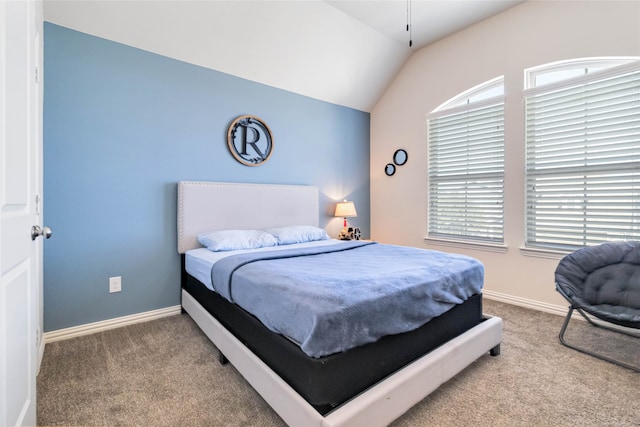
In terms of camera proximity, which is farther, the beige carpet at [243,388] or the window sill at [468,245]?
the window sill at [468,245]

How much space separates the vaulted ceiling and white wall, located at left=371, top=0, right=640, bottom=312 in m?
0.24

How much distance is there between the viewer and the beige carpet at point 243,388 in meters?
1.43

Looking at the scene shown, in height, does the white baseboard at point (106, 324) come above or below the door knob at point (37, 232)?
below

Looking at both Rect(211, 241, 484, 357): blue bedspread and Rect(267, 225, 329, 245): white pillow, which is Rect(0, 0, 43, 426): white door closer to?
Rect(211, 241, 484, 357): blue bedspread

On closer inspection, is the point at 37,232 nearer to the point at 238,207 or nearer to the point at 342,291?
the point at 342,291

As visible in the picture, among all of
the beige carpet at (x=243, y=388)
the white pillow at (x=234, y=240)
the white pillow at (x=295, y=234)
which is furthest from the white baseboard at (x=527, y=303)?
the white pillow at (x=234, y=240)

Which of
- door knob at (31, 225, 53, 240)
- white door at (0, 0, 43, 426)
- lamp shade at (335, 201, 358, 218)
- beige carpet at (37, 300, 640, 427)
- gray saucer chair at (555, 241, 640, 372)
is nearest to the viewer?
white door at (0, 0, 43, 426)

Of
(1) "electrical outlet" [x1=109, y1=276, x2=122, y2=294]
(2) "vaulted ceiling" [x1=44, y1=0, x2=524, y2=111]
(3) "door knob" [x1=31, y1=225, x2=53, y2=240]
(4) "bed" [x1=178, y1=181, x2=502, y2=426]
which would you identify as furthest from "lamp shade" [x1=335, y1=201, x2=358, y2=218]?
(3) "door knob" [x1=31, y1=225, x2=53, y2=240]

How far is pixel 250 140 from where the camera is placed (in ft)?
10.9

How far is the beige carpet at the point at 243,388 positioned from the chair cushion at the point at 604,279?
0.33 m

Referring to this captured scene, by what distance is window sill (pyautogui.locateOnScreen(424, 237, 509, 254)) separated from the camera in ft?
10.4

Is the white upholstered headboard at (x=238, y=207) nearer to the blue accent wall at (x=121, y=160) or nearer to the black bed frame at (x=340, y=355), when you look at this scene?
the blue accent wall at (x=121, y=160)

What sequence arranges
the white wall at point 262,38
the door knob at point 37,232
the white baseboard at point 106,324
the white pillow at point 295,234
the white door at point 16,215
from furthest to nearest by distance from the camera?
the white pillow at point 295,234 → the white wall at point 262,38 → the white baseboard at point 106,324 → the door knob at point 37,232 → the white door at point 16,215

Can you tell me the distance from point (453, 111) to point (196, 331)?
3585 millimetres
